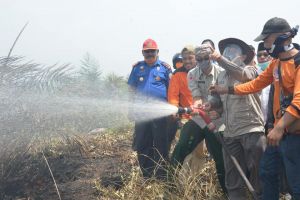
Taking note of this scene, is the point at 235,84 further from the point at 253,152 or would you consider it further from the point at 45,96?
the point at 45,96

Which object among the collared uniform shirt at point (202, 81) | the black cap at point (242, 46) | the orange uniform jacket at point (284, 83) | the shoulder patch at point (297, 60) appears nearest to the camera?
the orange uniform jacket at point (284, 83)

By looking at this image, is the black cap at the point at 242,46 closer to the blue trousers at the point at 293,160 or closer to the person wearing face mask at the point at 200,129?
the person wearing face mask at the point at 200,129

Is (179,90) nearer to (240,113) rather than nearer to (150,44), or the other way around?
(150,44)

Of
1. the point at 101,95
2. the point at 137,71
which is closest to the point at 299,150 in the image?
the point at 137,71

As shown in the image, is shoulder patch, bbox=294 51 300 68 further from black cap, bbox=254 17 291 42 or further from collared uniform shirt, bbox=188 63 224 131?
collared uniform shirt, bbox=188 63 224 131

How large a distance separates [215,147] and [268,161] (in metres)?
1.17

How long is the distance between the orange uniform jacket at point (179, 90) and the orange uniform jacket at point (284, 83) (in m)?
1.53

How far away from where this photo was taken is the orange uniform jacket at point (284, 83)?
344 centimetres

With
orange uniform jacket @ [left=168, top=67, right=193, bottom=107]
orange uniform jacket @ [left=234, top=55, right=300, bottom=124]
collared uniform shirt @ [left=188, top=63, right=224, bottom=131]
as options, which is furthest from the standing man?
orange uniform jacket @ [left=234, top=55, right=300, bottom=124]

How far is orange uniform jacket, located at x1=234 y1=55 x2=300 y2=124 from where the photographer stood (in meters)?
3.44

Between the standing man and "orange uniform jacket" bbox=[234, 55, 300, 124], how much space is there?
187cm

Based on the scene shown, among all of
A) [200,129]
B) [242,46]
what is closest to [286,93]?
[242,46]

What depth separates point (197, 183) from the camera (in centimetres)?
499

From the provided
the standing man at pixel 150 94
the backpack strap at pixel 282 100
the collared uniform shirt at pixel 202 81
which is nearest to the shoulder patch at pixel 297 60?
the backpack strap at pixel 282 100
